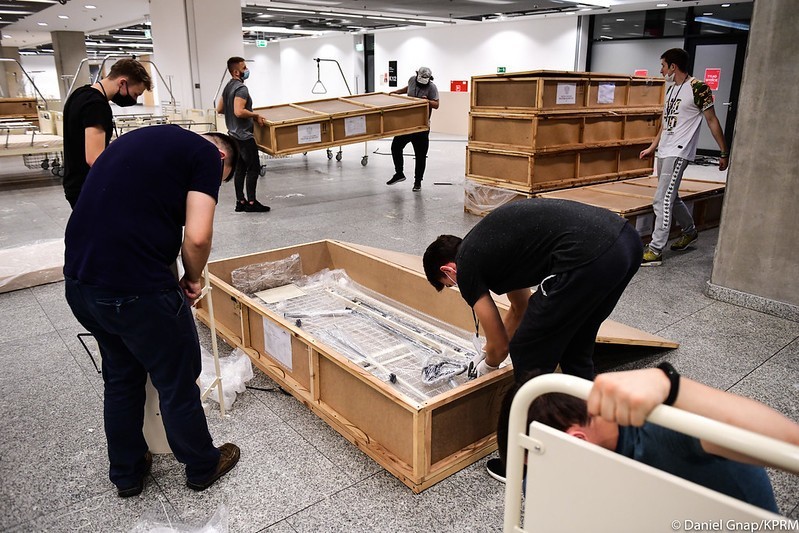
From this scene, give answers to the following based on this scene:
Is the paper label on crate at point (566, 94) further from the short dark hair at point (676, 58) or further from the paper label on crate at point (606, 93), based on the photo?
the short dark hair at point (676, 58)

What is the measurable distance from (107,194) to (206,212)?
1.03ft

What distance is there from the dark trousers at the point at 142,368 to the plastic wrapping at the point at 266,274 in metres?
1.86

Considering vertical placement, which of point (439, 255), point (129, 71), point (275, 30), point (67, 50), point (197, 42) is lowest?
point (439, 255)

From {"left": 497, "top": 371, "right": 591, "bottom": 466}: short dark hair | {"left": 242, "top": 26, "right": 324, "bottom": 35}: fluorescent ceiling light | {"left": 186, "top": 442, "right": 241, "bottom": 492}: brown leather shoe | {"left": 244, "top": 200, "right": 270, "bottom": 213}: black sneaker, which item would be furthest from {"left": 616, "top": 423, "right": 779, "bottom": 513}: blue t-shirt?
{"left": 242, "top": 26, "right": 324, "bottom": 35}: fluorescent ceiling light

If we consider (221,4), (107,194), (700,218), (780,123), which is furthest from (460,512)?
(221,4)

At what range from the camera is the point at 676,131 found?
4.88 m

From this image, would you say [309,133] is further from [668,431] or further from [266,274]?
[668,431]

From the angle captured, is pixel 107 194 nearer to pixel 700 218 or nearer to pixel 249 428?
pixel 249 428

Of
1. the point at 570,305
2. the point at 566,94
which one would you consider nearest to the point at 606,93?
the point at 566,94

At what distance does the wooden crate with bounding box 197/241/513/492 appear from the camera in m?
2.28

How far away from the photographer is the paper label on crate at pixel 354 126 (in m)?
7.30

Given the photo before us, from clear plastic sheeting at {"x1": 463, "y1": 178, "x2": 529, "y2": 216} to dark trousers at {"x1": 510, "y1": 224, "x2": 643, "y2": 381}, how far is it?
14.7 feet

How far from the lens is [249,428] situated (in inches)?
108

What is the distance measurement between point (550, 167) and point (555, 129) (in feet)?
1.32
